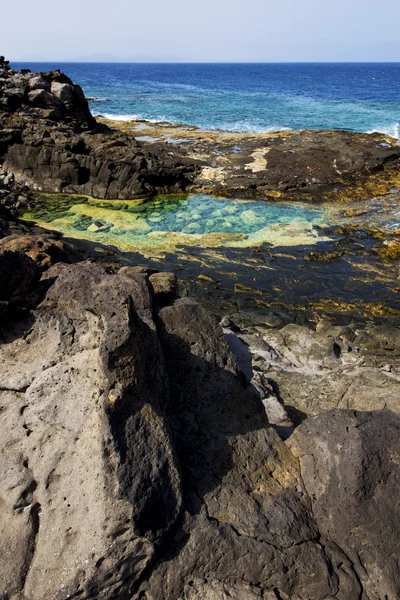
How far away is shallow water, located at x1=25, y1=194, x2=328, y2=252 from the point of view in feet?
67.1

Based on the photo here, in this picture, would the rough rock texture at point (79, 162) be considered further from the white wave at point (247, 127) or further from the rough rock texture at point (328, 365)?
the white wave at point (247, 127)

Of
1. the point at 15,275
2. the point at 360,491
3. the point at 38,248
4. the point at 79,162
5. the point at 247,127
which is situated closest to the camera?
the point at 360,491

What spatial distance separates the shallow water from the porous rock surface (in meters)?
14.5

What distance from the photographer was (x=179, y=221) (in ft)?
75.3

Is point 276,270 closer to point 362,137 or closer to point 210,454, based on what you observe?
point 210,454

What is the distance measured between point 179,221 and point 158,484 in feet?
63.2

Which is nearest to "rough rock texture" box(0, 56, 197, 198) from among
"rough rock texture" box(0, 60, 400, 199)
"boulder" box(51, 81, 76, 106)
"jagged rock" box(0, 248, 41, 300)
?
"rough rock texture" box(0, 60, 400, 199)

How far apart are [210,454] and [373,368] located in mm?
6828

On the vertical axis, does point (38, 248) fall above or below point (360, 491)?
above

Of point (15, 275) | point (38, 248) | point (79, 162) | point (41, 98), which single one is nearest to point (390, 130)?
point (41, 98)

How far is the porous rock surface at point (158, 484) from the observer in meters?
4.32

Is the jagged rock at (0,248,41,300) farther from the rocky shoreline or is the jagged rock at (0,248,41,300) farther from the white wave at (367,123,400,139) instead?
the white wave at (367,123,400,139)

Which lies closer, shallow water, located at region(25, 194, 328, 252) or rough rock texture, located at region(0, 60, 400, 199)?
shallow water, located at region(25, 194, 328, 252)

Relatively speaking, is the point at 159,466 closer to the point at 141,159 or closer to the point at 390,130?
the point at 141,159
